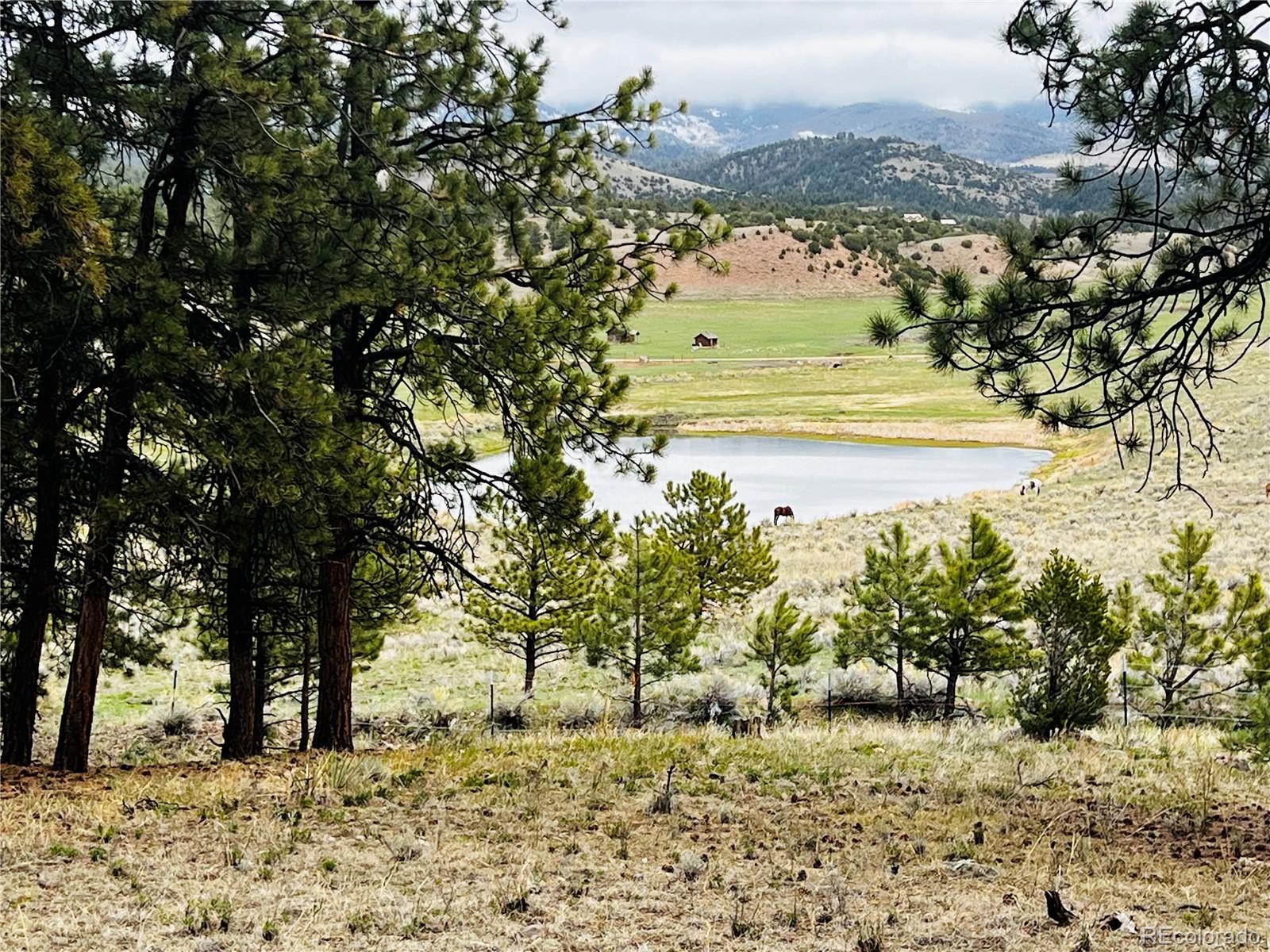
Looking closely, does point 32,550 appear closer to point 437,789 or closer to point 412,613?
point 437,789

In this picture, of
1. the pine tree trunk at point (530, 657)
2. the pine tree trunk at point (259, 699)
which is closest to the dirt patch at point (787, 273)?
the pine tree trunk at point (530, 657)

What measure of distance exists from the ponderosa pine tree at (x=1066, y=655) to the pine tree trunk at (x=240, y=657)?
7.54m

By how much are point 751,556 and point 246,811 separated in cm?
1740

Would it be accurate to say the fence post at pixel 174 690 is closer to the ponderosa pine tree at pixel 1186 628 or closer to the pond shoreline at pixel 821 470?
the ponderosa pine tree at pixel 1186 628

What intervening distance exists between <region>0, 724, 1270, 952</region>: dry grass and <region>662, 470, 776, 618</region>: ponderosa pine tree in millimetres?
14333

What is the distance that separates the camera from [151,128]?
7605 mm

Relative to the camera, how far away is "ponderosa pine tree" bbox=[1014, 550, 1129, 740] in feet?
38.2

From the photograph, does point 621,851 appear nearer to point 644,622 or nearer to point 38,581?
point 38,581

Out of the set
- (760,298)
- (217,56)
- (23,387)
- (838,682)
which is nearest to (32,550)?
(23,387)

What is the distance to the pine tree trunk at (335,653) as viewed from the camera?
1004cm

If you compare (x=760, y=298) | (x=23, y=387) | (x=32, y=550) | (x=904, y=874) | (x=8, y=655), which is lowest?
(x=904, y=874)

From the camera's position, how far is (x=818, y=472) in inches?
1887

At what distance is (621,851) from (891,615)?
9.95 m

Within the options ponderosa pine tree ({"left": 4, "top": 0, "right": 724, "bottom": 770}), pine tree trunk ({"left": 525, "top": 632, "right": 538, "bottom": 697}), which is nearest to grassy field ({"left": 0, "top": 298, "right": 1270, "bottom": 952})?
ponderosa pine tree ({"left": 4, "top": 0, "right": 724, "bottom": 770})
